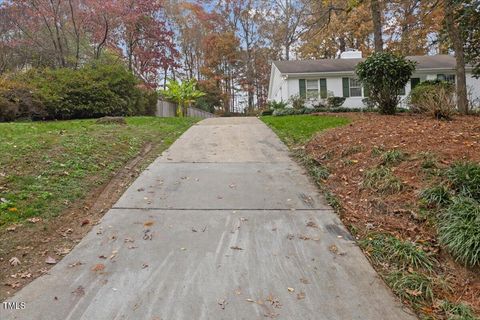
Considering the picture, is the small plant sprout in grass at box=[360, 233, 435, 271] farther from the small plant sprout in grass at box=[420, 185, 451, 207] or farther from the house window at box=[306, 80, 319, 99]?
the house window at box=[306, 80, 319, 99]

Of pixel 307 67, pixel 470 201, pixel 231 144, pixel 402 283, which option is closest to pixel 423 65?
pixel 307 67

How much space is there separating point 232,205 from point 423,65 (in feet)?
60.3

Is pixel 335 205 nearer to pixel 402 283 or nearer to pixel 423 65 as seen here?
pixel 402 283

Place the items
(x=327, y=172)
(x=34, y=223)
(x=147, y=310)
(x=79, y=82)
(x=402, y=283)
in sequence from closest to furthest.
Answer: (x=147, y=310)
(x=402, y=283)
(x=34, y=223)
(x=327, y=172)
(x=79, y=82)

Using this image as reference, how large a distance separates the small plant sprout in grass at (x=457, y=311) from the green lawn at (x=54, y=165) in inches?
155

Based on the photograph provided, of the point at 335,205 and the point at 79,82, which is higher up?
the point at 79,82

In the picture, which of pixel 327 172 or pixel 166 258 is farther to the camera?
pixel 327 172

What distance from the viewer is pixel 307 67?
19375 mm

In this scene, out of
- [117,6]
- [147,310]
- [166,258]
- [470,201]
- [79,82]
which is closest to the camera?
[147,310]

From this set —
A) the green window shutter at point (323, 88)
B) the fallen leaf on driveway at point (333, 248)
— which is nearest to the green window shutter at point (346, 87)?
the green window shutter at point (323, 88)

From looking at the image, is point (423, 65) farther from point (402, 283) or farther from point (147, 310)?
point (147, 310)

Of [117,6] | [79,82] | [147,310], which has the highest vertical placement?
[117,6]

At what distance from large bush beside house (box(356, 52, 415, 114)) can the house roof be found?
8.79 meters

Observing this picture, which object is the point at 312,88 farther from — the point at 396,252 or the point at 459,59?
the point at 396,252
